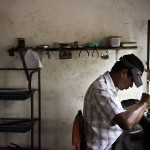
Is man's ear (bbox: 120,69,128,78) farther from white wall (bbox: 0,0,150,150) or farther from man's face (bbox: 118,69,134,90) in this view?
white wall (bbox: 0,0,150,150)

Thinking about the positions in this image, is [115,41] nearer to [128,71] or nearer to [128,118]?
[128,71]

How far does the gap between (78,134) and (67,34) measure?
1.29m

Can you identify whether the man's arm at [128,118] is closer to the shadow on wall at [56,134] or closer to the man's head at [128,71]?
the man's head at [128,71]

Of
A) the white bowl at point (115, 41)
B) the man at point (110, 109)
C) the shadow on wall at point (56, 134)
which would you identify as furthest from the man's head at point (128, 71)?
the shadow on wall at point (56, 134)

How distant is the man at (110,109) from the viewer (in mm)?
1472

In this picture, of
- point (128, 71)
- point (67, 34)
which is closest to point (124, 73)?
point (128, 71)

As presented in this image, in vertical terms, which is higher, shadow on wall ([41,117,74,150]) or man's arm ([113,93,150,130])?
man's arm ([113,93,150,130])

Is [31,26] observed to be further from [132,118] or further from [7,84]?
[132,118]

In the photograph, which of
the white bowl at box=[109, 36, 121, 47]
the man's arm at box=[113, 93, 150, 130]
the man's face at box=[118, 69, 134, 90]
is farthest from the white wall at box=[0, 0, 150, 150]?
the man's arm at box=[113, 93, 150, 130]

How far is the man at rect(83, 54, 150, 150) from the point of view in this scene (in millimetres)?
1472

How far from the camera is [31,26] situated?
8.55ft

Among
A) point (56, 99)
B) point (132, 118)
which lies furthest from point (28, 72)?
point (132, 118)

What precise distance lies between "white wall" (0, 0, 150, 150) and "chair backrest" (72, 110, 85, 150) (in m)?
0.98

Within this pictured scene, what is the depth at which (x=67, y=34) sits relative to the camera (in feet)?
8.50
